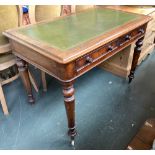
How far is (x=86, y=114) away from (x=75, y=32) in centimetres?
74

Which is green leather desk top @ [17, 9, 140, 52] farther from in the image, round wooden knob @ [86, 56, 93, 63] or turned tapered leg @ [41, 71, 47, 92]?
turned tapered leg @ [41, 71, 47, 92]

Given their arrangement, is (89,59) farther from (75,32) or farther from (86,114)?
(86,114)

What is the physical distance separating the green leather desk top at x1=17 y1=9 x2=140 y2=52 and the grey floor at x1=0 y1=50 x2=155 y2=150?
28.9 inches

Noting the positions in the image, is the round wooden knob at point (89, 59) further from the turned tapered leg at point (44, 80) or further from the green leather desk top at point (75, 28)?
the turned tapered leg at point (44, 80)

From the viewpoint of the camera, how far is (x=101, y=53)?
3.87 feet

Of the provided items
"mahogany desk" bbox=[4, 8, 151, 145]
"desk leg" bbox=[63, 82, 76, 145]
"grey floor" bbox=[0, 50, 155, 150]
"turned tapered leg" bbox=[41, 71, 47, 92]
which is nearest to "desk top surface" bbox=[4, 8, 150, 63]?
"mahogany desk" bbox=[4, 8, 151, 145]

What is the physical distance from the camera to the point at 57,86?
1961 millimetres

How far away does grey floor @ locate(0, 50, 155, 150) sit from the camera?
4.56 ft

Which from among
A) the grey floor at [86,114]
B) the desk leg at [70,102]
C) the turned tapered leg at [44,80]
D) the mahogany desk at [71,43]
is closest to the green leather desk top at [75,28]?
the mahogany desk at [71,43]

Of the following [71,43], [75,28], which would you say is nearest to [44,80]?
[75,28]

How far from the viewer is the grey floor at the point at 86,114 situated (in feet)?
4.56

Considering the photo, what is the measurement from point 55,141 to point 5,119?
19.9 inches
